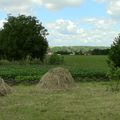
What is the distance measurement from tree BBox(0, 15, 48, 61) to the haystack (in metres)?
41.7

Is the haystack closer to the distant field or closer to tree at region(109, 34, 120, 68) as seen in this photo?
tree at region(109, 34, 120, 68)

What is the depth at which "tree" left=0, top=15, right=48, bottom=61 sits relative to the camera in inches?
2704

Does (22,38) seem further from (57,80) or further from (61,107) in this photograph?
(61,107)

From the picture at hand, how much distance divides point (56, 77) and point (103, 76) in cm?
1186

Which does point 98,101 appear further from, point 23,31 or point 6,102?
point 23,31

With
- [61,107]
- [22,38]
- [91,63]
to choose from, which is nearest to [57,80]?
[61,107]

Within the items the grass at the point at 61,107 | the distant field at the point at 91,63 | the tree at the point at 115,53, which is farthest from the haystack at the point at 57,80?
the distant field at the point at 91,63

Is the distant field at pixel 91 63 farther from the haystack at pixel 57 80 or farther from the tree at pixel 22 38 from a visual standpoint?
the haystack at pixel 57 80

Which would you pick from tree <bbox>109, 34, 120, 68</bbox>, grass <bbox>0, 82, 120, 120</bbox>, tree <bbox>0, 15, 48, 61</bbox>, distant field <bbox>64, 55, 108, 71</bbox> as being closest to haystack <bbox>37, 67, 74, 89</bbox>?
grass <bbox>0, 82, 120, 120</bbox>

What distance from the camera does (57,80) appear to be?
26.1m

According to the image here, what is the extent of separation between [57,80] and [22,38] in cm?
4363

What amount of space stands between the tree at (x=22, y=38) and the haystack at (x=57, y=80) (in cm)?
4165

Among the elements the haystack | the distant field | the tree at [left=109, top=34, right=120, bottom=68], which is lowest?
the distant field

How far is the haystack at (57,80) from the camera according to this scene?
25.9 metres
